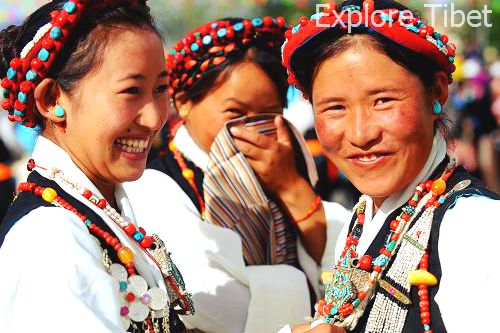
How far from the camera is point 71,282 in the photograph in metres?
1.83

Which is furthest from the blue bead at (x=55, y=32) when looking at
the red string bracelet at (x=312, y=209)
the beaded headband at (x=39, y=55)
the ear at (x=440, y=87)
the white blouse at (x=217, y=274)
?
the red string bracelet at (x=312, y=209)

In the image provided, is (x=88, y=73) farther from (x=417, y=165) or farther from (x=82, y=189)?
(x=417, y=165)

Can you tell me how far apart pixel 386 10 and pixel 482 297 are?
2.69ft

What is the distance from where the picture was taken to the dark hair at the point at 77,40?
2.15 metres

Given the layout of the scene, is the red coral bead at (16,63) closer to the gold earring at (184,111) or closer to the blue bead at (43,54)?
the blue bead at (43,54)

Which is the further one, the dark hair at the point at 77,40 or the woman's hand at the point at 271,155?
the woman's hand at the point at 271,155

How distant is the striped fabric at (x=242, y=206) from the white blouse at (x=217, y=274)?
0.10 metres

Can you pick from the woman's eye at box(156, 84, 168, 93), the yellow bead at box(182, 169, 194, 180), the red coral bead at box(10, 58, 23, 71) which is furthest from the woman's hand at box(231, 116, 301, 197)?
the red coral bead at box(10, 58, 23, 71)

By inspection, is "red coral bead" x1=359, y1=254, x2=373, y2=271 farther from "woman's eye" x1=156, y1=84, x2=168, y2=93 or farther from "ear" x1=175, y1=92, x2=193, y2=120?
"ear" x1=175, y1=92, x2=193, y2=120

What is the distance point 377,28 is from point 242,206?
134cm

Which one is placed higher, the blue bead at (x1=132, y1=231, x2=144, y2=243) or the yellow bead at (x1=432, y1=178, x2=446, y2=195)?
the yellow bead at (x1=432, y1=178, x2=446, y2=195)

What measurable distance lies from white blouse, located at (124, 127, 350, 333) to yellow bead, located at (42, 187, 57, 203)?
1.01 m

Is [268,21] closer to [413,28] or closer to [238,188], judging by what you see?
[238,188]

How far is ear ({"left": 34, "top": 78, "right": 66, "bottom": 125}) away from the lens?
2.16 meters
